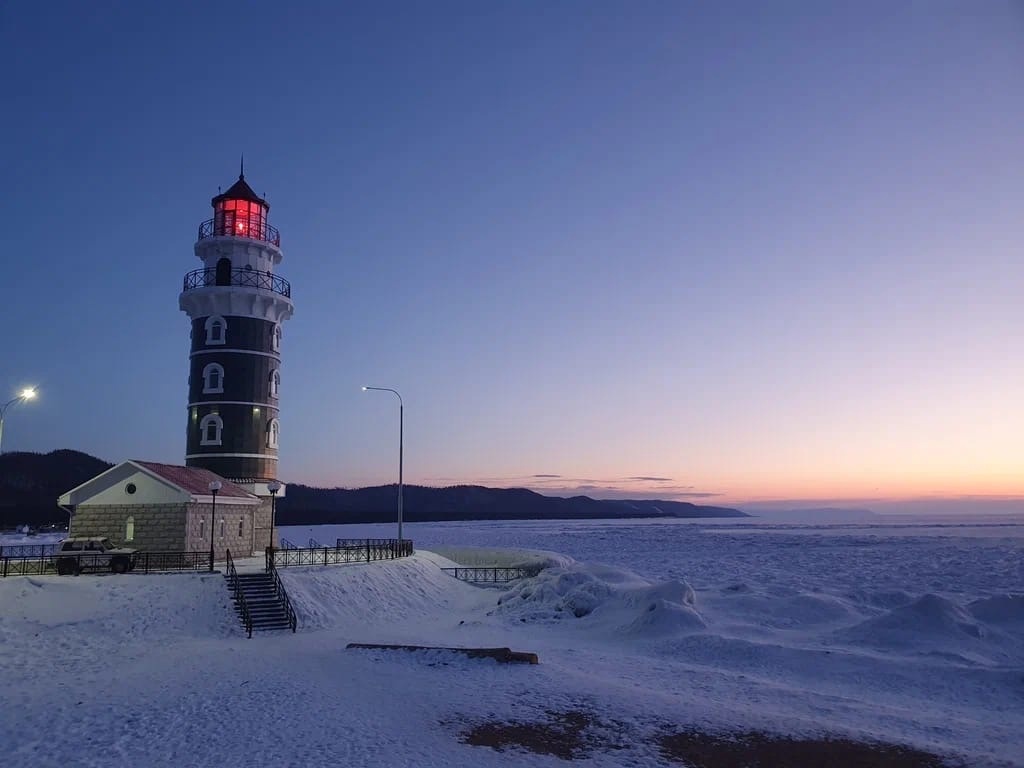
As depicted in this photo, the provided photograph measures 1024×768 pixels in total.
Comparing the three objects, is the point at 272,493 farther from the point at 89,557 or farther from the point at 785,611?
the point at 785,611

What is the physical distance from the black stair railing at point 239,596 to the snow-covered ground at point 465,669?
1.46ft

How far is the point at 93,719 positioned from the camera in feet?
47.9

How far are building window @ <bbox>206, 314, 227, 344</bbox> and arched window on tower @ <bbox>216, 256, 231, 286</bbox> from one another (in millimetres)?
2054

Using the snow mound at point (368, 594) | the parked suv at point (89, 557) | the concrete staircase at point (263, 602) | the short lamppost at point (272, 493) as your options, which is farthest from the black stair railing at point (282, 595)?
the short lamppost at point (272, 493)

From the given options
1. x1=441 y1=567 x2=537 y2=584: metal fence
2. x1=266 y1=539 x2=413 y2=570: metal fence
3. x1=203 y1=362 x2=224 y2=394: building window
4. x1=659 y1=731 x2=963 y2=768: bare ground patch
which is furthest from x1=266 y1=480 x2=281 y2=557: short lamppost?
x1=659 y1=731 x2=963 y2=768: bare ground patch

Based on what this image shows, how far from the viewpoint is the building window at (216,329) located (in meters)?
42.1

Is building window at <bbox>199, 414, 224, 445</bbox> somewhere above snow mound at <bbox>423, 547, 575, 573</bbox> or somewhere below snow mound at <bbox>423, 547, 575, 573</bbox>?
above

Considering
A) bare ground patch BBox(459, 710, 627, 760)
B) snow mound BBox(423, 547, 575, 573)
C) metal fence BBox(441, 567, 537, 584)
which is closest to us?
bare ground patch BBox(459, 710, 627, 760)

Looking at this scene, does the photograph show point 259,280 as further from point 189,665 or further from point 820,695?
point 820,695

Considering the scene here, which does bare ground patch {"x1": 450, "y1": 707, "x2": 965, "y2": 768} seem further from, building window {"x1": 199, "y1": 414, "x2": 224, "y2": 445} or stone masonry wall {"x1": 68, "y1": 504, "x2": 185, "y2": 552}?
building window {"x1": 199, "y1": 414, "x2": 224, "y2": 445}

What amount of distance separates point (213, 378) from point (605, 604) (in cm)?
2577

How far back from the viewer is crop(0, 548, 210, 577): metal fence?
1076 inches

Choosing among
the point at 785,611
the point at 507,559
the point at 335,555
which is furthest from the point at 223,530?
the point at 507,559

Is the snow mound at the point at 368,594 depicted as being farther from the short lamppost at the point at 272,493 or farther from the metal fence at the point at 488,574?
the short lamppost at the point at 272,493
